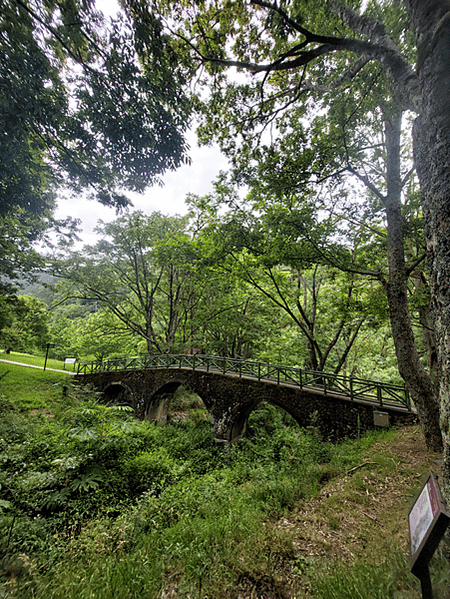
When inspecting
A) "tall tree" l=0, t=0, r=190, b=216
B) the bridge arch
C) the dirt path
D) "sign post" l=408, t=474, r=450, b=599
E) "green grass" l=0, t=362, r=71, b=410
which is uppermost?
"tall tree" l=0, t=0, r=190, b=216

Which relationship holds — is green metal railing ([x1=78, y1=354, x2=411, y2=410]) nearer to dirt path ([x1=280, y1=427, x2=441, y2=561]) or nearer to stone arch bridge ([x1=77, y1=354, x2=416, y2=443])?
stone arch bridge ([x1=77, y1=354, x2=416, y2=443])

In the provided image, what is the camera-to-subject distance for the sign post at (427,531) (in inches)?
55.9

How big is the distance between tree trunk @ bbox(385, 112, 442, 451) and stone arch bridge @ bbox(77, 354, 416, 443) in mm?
2573

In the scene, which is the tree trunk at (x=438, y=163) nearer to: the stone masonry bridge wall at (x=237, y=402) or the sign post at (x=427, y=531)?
the sign post at (x=427, y=531)

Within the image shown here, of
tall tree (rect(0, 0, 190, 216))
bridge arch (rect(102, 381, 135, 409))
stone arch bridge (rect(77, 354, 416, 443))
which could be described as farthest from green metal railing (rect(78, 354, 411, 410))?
tall tree (rect(0, 0, 190, 216))

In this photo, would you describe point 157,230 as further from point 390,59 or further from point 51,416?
point 390,59

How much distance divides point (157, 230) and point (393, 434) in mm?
14125

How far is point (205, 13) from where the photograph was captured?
4539 mm

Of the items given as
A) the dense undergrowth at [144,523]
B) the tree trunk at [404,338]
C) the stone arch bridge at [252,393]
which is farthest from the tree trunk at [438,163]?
the stone arch bridge at [252,393]

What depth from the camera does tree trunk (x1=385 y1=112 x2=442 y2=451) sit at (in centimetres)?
462

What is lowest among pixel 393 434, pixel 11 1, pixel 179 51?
pixel 393 434

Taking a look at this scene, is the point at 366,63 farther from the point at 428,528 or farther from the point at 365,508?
the point at 365,508

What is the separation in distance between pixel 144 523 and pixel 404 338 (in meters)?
6.15

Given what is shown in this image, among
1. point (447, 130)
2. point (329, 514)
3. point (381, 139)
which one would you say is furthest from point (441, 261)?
point (381, 139)
